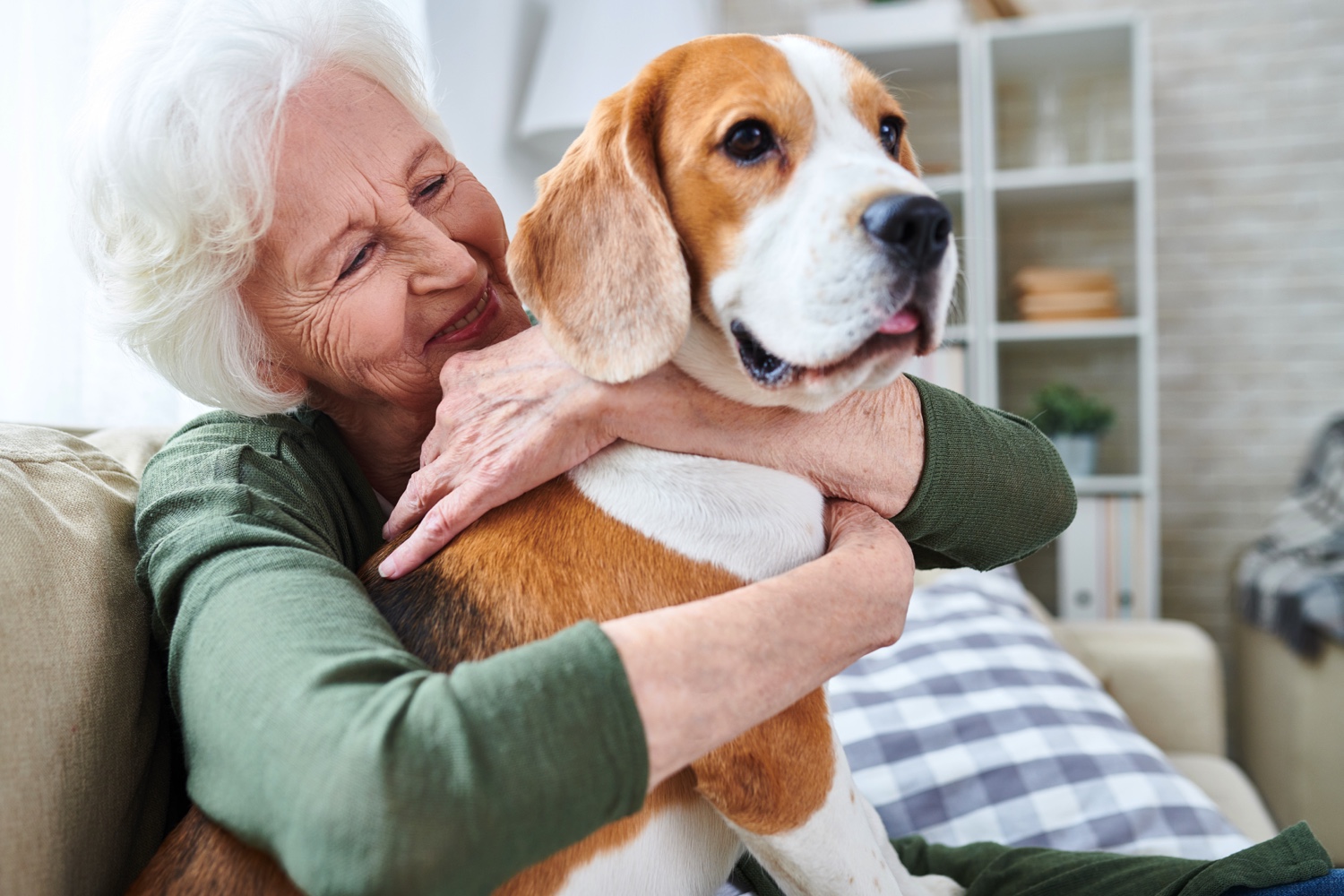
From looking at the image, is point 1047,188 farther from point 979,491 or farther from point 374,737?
point 374,737

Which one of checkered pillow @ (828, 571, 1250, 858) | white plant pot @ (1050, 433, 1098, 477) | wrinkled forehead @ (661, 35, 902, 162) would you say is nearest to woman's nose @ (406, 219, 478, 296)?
wrinkled forehead @ (661, 35, 902, 162)

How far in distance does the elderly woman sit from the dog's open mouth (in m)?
0.09

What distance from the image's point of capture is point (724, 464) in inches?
36.8

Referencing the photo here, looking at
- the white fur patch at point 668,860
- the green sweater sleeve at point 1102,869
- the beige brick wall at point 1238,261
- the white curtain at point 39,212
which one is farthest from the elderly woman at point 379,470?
the beige brick wall at point 1238,261

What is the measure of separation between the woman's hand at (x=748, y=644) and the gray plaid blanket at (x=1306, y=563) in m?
2.63

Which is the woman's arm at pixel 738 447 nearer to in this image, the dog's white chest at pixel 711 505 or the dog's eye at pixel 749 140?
the dog's white chest at pixel 711 505

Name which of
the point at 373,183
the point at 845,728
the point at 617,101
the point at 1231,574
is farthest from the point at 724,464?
the point at 1231,574

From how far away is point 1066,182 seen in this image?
12.0ft

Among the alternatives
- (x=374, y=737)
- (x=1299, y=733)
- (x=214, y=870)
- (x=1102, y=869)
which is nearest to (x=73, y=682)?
(x=214, y=870)

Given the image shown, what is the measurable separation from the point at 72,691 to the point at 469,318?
530 mm

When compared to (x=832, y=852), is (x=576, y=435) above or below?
above

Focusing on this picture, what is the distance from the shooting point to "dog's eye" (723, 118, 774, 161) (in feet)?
2.93

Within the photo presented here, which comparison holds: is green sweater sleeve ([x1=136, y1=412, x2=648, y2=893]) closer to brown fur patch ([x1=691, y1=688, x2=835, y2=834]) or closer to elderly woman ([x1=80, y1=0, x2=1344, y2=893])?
elderly woman ([x1=80, y1=0, x2=1344, y2=893])

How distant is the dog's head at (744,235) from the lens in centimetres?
80
